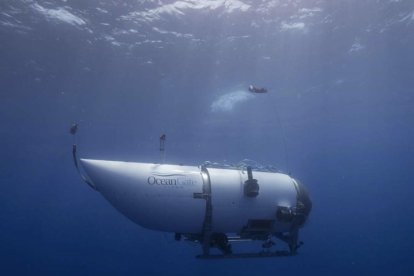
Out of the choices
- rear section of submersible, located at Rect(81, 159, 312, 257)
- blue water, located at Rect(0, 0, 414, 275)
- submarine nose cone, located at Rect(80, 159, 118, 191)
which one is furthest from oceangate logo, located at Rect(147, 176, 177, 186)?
blue water, located at Rect(0, 0, 414, 275)

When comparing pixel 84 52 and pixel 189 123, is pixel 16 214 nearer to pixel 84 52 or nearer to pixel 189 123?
pixel 189 123

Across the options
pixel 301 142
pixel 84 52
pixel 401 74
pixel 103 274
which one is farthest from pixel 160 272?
pixel 401 74

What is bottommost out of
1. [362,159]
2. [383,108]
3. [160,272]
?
[160,272]

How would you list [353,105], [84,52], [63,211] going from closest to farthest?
[84,52], [353,105], [63,211]

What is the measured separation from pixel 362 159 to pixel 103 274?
4662 cm

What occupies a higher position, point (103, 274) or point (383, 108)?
point (383, 108)

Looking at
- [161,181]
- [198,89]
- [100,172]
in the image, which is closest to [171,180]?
[161,181]

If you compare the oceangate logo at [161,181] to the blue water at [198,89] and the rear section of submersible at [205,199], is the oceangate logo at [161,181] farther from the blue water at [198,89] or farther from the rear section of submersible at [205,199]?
the blue water at [198,89]

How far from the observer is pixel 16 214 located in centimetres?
7856

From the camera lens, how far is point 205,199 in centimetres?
657

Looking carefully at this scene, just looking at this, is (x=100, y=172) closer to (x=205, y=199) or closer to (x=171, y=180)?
(x=171, y=180)

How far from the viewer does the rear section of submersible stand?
6340 millimetres

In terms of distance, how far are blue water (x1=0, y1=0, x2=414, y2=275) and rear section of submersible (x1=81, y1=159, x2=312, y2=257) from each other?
1031 centimetres

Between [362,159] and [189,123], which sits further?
[362,159]
